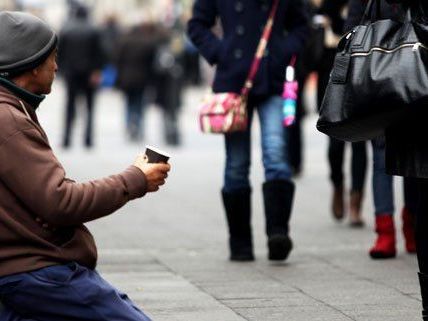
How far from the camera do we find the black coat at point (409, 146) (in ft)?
18.1

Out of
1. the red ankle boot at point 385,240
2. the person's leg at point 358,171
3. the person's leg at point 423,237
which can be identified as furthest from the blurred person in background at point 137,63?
the person's leg at point 423,237

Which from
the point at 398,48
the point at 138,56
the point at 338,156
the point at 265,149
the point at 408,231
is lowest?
the point at 138,56

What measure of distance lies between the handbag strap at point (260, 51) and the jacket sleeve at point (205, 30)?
225mm

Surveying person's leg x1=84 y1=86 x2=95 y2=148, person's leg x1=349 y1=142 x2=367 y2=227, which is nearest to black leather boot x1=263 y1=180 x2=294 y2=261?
person's leg x1=349 y1=142 x2=367 y2=227

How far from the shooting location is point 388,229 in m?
8.16

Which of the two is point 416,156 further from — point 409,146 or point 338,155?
point 338,155

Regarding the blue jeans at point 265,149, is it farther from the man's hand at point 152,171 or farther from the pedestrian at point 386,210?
the man's hand at point 152,171

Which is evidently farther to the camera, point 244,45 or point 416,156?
point 244,45

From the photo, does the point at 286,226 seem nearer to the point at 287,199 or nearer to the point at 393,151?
the point at 287,199

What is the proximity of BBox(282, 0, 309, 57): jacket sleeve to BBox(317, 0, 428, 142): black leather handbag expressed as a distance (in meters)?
2.43

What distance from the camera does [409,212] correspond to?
8281 millimetres

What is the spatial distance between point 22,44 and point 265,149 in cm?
352

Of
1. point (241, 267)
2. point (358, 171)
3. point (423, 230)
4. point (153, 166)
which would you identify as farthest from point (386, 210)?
point (153, 166)

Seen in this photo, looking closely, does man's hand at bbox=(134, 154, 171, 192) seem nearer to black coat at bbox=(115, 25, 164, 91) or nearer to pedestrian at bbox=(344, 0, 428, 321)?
pedestrian at bbox=(344, 0, 428, 321)
